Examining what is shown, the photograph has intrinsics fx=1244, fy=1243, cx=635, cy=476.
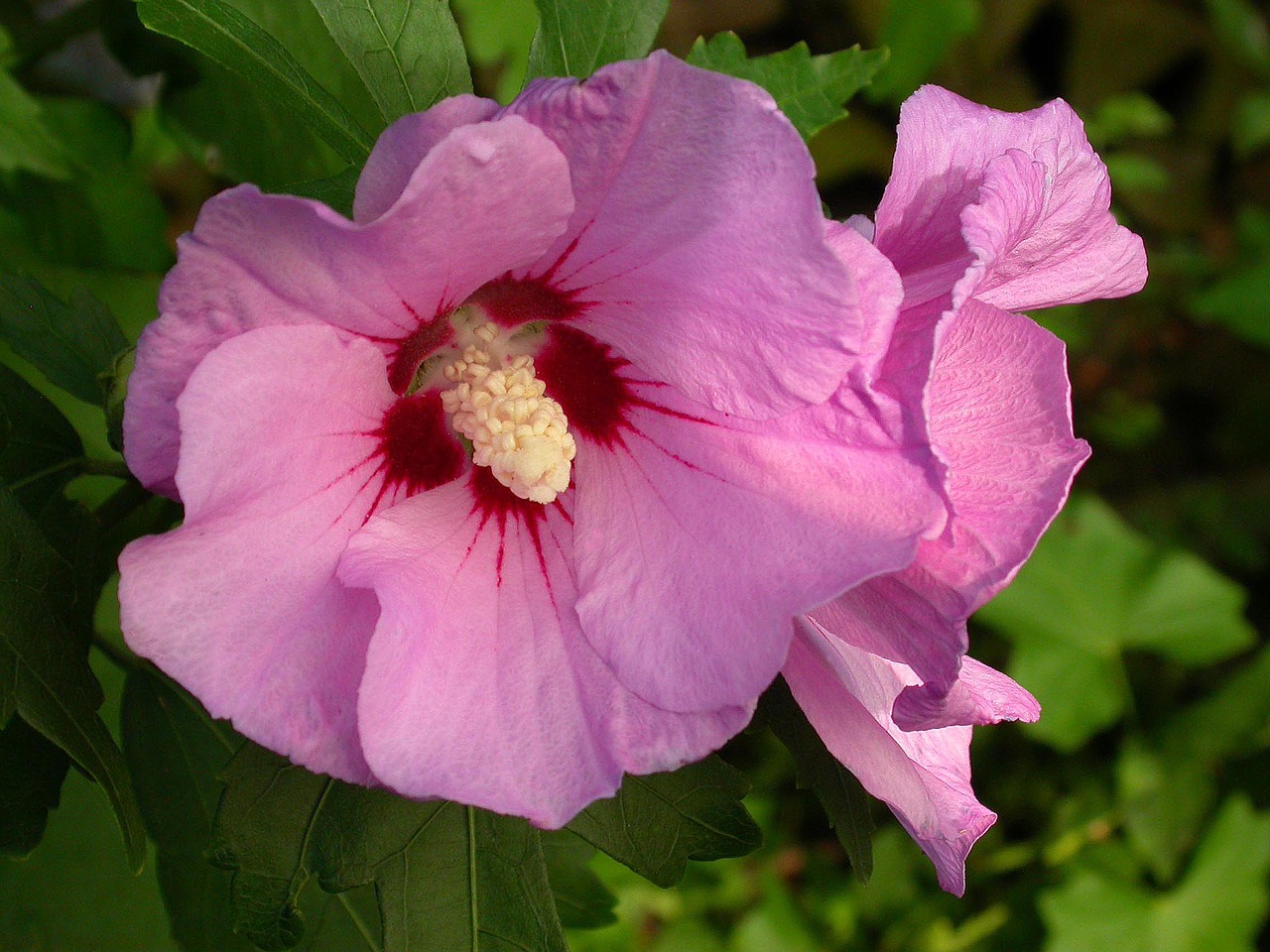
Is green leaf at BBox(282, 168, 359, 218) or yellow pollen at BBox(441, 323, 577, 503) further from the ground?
green leaf at BBox(282, 168, 359, 218)

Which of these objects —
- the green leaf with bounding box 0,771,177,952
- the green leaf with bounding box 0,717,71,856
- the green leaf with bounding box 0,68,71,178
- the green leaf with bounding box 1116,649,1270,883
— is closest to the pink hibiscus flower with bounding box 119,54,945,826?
the green leaf with bounding box 0,717,71,856

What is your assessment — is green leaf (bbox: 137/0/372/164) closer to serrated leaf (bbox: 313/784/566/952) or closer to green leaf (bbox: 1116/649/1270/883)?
A: serrated leaf (bbox: 313/784/566/952)

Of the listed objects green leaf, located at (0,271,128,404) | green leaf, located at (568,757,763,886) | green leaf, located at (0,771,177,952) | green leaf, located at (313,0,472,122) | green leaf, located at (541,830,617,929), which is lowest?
green leaf, located at (0,771,177,952)

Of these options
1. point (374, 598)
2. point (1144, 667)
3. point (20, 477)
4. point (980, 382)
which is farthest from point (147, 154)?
point (1144, 667)

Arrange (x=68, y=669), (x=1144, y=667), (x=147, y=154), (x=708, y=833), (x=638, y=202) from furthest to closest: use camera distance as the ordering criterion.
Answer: (x=1144, y=667), (x=147, y=154), (x=708, y=833), (x=68, y=669), (x=638, y=202)

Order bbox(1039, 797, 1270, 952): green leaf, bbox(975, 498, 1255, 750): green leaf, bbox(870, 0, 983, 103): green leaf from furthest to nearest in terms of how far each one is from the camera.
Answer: bbox(975, 498, 1255, 750): green leaf → bbox(1039, 797, 1270, 952): green leaf → bbox(870, 0, 983, 103): green leaf

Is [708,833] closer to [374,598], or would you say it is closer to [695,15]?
[374,598]

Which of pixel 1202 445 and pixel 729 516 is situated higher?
pixel 729 516

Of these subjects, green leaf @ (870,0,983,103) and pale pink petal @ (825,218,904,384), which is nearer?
pale pink petal @ (825,218,904,384)
